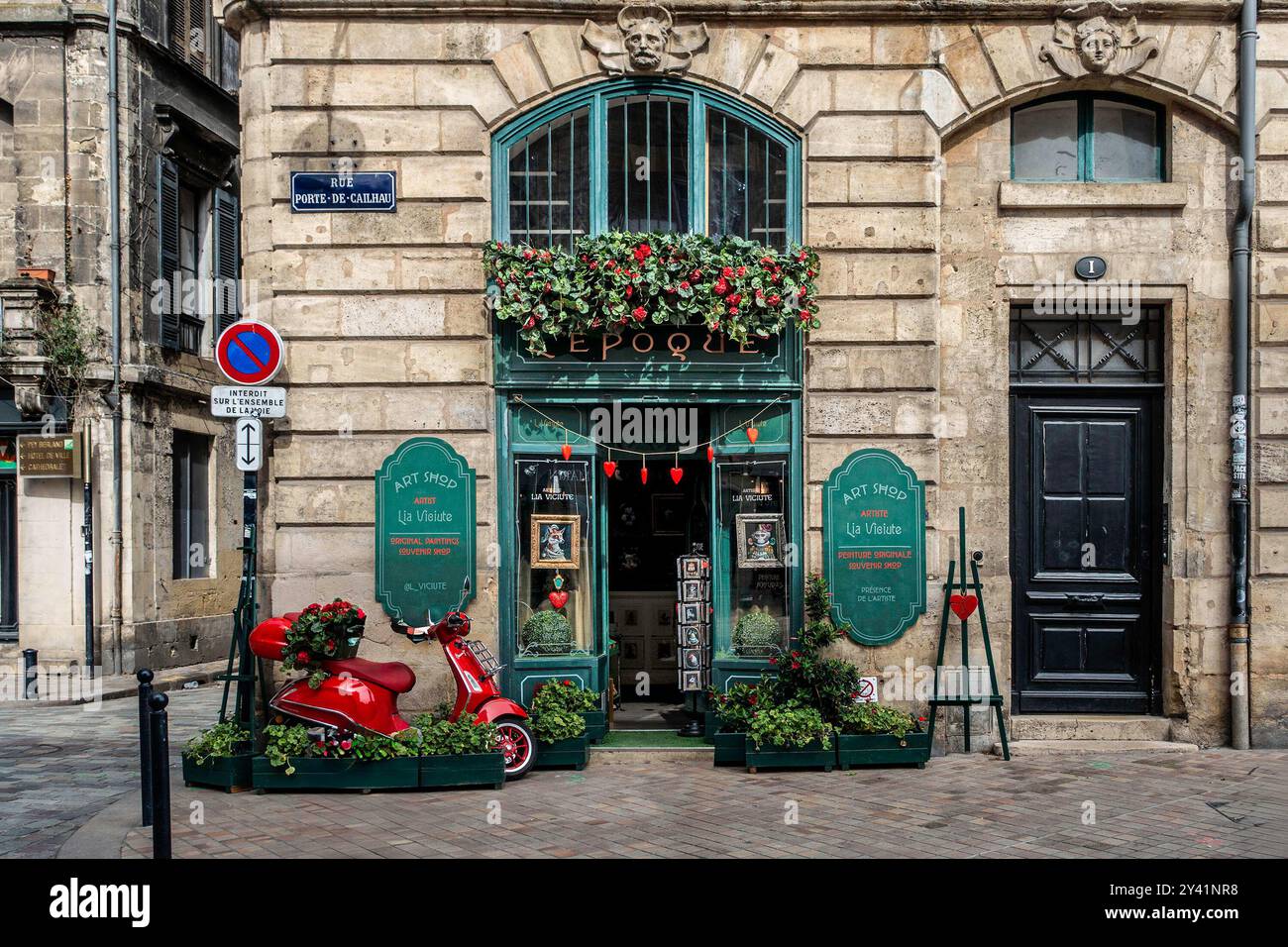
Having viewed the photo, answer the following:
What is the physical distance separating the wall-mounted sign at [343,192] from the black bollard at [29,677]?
8.32 meters

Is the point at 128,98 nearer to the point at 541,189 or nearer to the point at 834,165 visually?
the point at 541,189

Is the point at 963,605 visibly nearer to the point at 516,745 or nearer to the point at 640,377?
the point at 640,377

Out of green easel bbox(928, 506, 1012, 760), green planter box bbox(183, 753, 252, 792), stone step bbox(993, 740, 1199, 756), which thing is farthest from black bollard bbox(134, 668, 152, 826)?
stone step bbox(993, 740, 1199, 756)

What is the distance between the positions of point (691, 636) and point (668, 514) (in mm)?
1793

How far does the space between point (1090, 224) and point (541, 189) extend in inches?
171

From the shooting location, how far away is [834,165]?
9.75 meters

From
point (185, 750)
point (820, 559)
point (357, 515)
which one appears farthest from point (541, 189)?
point (185, 750)

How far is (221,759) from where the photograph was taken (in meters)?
8.58

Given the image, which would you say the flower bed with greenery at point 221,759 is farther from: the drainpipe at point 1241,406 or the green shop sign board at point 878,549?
the drainpipe at point 1241,406

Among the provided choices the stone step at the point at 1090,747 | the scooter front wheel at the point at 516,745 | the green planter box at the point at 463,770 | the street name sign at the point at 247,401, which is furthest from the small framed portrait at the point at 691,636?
the street name sign at the point at 247,401

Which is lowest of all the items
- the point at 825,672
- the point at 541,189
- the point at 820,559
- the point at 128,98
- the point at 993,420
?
the point at 825,672

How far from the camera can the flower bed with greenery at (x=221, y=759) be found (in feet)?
28.1

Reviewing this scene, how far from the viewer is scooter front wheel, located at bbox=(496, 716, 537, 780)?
349 inches
